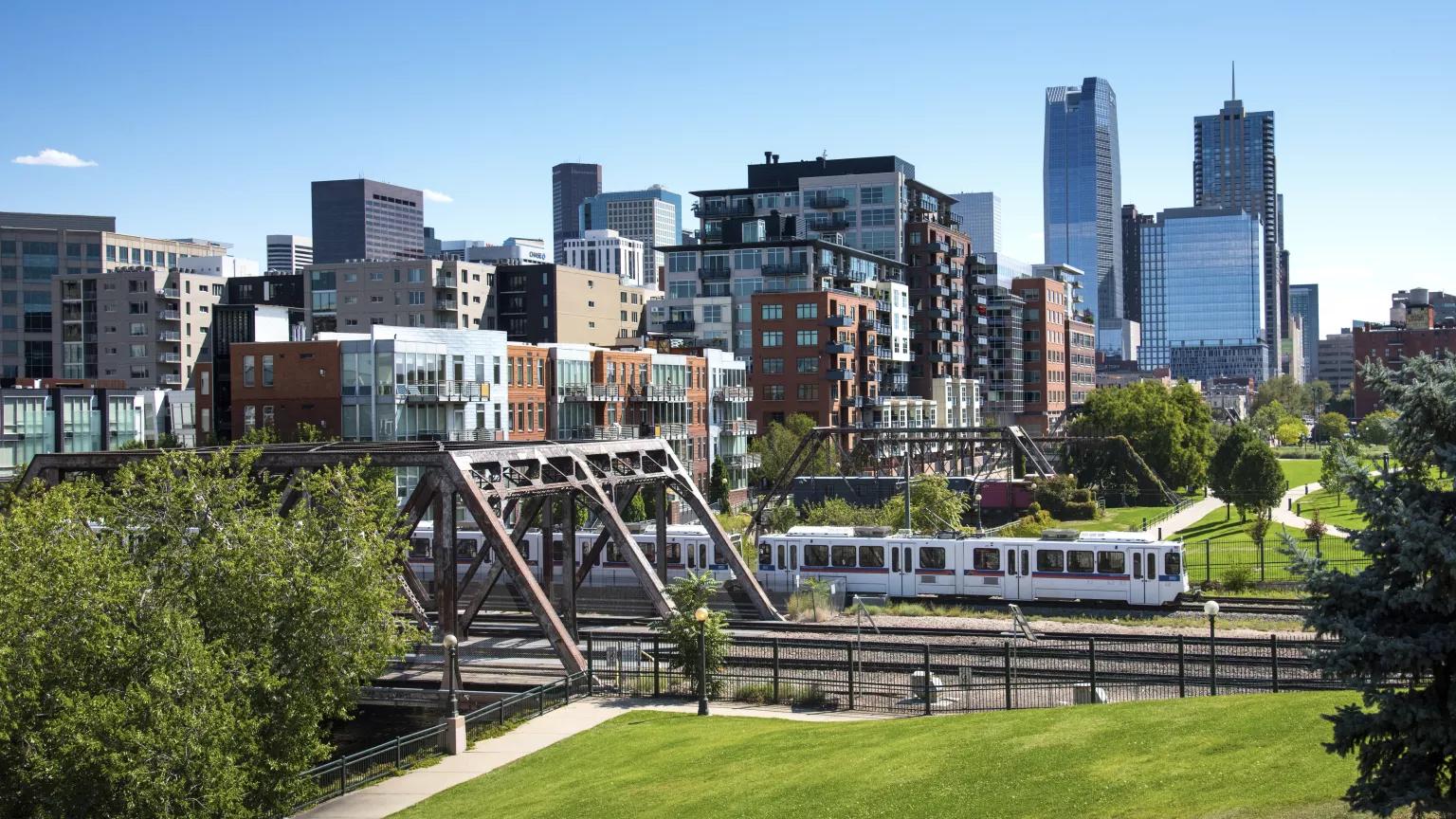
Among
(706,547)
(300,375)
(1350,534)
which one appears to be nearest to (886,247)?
(300,375)

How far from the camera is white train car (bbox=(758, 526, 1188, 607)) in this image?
4866 centimetres

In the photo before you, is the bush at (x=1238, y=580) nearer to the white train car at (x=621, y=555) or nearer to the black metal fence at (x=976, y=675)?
the black metal fence at (x=976, y=675)

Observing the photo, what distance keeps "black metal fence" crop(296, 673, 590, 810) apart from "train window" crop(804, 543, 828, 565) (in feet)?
63.4

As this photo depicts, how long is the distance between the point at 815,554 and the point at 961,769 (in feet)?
98.1

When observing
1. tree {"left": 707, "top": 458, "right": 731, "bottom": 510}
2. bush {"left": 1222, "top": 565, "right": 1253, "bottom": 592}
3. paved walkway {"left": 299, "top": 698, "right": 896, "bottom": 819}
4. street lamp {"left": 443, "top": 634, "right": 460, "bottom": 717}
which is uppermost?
tree {"left": 707, "top": 458, "right": 731, "bottom": 510}

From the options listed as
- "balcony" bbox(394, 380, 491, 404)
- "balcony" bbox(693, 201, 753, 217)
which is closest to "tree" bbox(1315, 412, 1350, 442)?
"balcony" bbox(693, 201, 753, 217)

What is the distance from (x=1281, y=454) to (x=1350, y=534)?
163 metres

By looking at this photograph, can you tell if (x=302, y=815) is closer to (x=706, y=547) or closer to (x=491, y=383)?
(x=706, y=547)

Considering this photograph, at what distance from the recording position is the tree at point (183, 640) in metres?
23.4

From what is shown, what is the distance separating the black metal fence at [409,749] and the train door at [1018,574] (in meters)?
21.1

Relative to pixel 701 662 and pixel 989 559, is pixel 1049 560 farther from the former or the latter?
pixel 701 662

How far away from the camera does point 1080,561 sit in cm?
4966

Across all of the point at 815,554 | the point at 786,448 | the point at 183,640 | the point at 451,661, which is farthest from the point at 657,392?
the point at 183,640

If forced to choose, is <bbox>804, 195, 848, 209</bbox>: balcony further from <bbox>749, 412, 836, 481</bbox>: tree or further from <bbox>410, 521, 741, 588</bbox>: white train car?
<bbox>410, 521, 741, 588</bbox>: white train car
